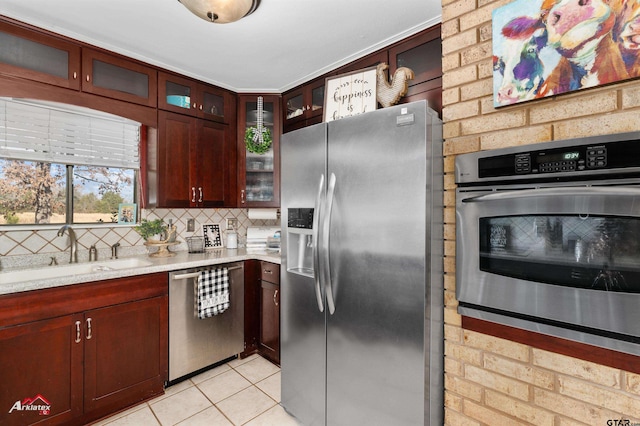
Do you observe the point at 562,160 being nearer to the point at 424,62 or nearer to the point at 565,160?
the point at 565,160

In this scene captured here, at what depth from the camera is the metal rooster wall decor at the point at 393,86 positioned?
1802mm

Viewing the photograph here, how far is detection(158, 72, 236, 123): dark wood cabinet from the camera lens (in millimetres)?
2600

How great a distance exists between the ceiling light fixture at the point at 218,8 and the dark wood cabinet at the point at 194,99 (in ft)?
3.98

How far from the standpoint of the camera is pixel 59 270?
2.16 metres

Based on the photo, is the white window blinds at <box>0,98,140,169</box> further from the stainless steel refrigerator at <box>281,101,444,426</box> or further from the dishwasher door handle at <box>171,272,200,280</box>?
the stainless steel refrigerator at <box>281,101,444,426</box>

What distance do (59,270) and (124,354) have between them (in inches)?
31.0

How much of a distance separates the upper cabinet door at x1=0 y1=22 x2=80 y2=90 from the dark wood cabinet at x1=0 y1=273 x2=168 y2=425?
55.9 inches

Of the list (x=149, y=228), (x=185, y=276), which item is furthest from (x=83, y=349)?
(x=149, y=228)

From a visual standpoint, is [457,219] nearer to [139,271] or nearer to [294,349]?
[294,349]

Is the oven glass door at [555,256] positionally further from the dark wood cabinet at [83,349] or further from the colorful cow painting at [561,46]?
the dark wood cabinet at [83,349]

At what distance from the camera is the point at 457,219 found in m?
1.21

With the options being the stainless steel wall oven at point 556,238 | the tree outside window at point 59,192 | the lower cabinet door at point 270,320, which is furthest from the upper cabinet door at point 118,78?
the stainless steel wall oven at point 556,238

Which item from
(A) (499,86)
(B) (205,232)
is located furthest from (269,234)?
(A) (499,86)

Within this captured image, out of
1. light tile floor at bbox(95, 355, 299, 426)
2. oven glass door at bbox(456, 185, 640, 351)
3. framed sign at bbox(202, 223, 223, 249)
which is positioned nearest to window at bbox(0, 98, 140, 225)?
framed sign at bbox(202, 223, 223, 249)
